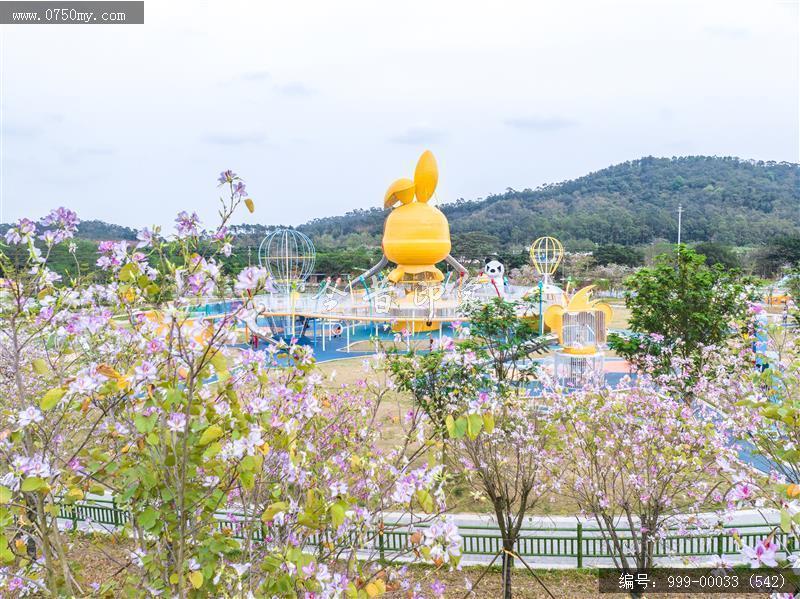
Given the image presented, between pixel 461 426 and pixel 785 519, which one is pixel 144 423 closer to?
pixel 461 426

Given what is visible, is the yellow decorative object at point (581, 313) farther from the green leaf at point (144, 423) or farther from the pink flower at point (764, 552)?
the green leaf at point (144, 423)

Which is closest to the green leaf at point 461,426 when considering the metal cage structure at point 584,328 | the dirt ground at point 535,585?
the dirt ground at point 535,585

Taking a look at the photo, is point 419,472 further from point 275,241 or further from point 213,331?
point 275,241

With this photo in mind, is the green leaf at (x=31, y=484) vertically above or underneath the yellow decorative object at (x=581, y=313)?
above

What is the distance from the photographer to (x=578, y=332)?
55.5ft

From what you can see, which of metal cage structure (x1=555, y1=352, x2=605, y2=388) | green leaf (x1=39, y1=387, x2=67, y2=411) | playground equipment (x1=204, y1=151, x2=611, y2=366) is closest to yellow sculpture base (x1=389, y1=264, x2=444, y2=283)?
playground equipment (x1=204, y1=151, x2=611, y2=366)

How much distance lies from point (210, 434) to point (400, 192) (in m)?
24.9

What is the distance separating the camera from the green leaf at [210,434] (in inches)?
92.0

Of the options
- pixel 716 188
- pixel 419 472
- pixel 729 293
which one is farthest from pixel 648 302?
pixel 716 188

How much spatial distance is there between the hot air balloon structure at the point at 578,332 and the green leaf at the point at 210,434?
13.4 metres

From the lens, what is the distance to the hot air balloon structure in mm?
15398

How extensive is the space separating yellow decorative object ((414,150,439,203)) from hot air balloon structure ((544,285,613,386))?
34.8 ft

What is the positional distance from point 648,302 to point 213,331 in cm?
1088

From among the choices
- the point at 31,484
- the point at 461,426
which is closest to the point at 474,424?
the point at 461,426
